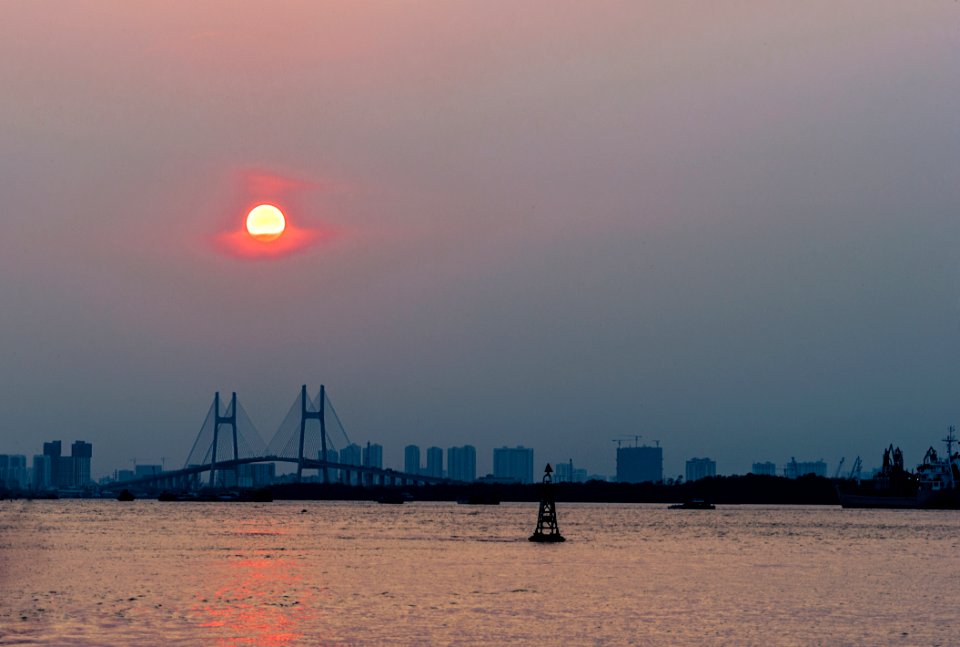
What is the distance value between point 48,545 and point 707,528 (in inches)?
2321

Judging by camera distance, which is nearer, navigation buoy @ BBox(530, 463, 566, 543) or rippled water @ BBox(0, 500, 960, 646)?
rippled water @ BBox(0, 500, 960, 646)

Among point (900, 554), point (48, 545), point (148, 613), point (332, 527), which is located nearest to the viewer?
point (148, 613)

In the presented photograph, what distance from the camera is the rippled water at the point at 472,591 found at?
3881 cm

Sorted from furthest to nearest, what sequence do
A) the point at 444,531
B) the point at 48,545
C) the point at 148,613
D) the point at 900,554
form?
1. the point at 444,531
2. the point at 48,545
3. the point at 900,554
4. the point at 148,613

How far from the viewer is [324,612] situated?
43906 mm

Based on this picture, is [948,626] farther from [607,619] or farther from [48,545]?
[48,545]

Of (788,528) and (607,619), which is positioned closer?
(607,619)

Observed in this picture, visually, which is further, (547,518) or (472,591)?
(547,518)

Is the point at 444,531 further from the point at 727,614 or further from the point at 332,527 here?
the point at 727,614

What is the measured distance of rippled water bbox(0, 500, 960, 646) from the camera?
1528 inches

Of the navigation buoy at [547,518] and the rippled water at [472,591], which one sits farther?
the navigation buoy at [547,518]

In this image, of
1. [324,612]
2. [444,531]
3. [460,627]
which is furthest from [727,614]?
[444,531]

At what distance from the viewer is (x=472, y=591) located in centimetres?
5128

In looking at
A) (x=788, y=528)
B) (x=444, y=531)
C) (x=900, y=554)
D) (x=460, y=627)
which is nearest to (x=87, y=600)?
(x=460, y=627)
